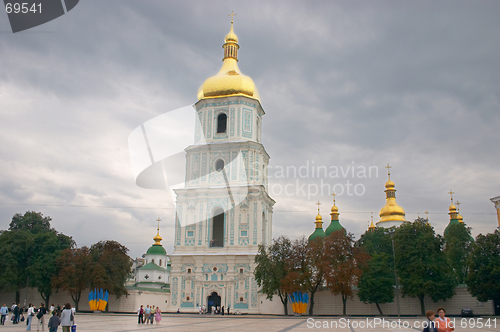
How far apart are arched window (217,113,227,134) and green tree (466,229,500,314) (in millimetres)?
24674

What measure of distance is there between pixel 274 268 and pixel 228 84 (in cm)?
1973

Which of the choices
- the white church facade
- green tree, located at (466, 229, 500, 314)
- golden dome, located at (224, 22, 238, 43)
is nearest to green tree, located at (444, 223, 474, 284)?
green tree, located at (466, 229, 500, 314)

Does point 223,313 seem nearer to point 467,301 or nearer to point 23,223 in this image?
point 467,301

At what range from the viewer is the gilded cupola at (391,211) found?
6383 centimetres

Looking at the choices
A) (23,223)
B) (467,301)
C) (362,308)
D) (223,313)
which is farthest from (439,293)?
(23,223)

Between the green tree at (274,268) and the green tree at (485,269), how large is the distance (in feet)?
46.0

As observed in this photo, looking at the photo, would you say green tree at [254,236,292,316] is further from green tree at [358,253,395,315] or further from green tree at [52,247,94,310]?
green tree at [52,247,94,310]

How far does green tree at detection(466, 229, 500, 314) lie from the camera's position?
111 ft

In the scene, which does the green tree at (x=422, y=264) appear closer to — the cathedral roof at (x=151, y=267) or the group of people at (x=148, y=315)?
the group of people at (x=148, y=315)

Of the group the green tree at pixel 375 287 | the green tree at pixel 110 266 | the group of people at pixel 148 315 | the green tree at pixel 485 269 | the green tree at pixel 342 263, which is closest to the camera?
the group of people at pixel 148 315

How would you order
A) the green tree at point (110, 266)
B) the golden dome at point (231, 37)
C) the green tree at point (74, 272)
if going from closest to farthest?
the green tree at point (110, 266) → the green tree at point (74, 272) → the golden dome at point (231, 37)

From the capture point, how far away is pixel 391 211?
6456cm

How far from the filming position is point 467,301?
125 ft

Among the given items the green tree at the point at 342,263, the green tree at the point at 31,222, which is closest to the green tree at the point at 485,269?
the green tree at the point at 342,263
